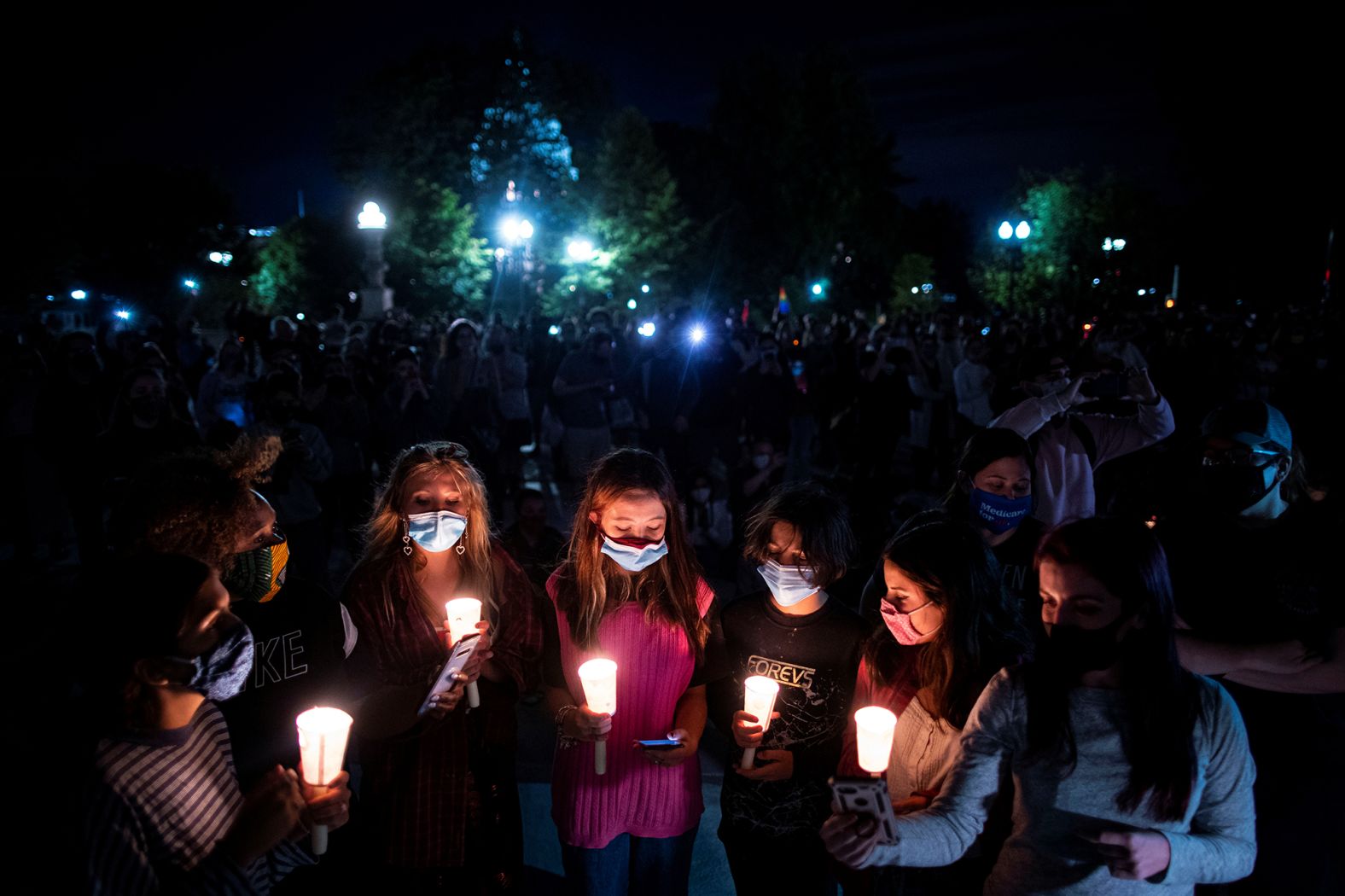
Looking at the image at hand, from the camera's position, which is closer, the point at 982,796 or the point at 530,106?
the point at 982,796

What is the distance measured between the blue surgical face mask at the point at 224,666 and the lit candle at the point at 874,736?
5.19 ft

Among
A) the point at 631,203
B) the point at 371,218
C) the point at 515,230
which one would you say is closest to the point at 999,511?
the point at 371,218

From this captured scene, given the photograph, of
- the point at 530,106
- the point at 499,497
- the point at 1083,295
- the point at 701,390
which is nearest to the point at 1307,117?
the point at 1083,295

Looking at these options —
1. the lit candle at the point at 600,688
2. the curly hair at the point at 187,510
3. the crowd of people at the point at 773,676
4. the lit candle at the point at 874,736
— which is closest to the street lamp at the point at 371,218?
the crowd of people at the point at 773,676

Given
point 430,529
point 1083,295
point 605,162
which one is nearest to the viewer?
point 430,529

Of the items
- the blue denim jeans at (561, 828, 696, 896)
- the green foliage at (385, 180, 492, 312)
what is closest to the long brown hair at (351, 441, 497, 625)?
the blue denim jeans at (561, 828, 696, 896)

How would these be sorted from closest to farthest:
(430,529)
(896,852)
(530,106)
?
(896,852) → (430,529) → (530,106)

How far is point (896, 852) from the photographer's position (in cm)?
223

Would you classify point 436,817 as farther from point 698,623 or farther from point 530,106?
point 530,106

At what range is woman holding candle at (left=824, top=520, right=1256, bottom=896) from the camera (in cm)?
216

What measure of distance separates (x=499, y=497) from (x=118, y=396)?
12.8ft

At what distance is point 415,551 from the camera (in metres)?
3.36

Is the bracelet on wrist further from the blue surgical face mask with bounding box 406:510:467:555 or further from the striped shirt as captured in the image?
the striped shirt

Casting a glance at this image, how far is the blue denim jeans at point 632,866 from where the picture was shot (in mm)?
3021
